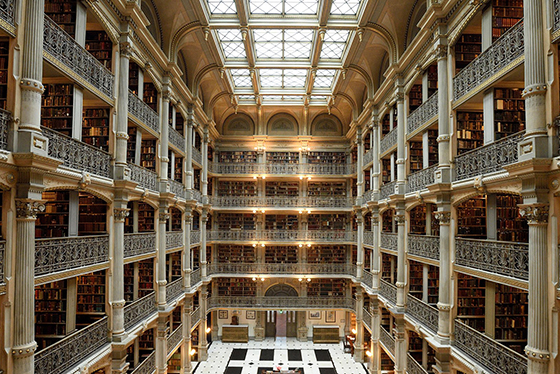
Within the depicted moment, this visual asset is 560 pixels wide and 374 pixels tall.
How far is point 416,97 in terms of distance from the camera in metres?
11.4

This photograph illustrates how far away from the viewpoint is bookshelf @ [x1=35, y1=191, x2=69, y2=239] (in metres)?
7.50

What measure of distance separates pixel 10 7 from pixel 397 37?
32.0 feet

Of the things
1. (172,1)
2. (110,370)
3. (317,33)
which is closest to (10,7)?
(172,1)

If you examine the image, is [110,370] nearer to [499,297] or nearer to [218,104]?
[499,297]

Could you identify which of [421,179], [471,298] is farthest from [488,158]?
[471,298]

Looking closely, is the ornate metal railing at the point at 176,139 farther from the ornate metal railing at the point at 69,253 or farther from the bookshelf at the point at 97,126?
the ornate metal railing at the point at 69,253

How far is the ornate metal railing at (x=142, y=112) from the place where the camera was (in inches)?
365

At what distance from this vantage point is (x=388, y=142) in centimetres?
1296

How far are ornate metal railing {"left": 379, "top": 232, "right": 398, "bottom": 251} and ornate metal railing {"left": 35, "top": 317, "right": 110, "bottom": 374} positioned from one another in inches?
327

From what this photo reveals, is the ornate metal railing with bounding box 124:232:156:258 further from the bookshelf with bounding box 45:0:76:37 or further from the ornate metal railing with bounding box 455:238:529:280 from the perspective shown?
the ornate metal railing with bounding box 455:238:529:280

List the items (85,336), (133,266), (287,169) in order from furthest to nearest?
(287,169)
(133,266)
(85,336)

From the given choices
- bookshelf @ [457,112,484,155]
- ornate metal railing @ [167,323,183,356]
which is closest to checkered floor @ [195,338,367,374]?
ornate metal railing @ [167,323,183,356]

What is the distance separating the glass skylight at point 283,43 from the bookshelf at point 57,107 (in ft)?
23.8

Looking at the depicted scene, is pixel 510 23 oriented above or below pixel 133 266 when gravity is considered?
above
